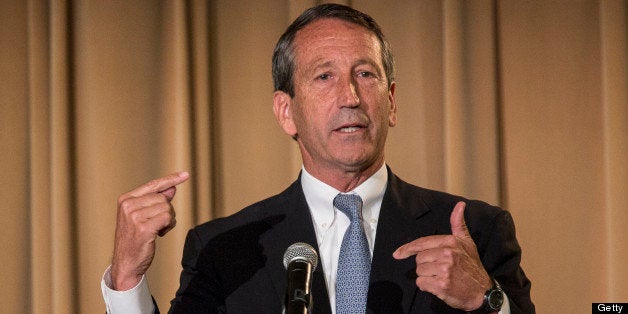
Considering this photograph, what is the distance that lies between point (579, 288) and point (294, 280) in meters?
2.31

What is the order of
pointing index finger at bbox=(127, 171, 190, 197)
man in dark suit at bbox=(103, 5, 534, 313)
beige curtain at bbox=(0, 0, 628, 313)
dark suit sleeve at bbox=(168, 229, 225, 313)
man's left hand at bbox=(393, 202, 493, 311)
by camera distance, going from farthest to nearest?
beige curtain at bbox=(0, 0, 628, 313)
dark suit sleeve at bbox=(168, 229, 225, 313)
man in dark suit at bbox=(103, 5, 534, 313)
pointing index finger at bbox=(127, 171, 190, 197)
man's left hand at bbox=(393, 202, 493, 311)

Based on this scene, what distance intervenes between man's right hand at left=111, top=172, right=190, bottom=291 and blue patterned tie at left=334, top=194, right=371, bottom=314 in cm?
49

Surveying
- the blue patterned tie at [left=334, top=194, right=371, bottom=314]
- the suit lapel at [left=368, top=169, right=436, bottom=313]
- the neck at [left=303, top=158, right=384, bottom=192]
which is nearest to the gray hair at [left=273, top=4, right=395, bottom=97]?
the neck at [left=303, top=158, right=384, bottom=192]

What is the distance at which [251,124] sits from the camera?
3.34 metres

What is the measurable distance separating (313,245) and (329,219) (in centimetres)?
12

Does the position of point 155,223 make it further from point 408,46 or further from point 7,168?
point 408,46

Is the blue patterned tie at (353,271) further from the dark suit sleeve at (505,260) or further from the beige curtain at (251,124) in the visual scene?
the beige curtain at (251,124)

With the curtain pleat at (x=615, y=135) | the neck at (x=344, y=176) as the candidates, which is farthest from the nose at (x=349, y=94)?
the curtain pleat at (x=615, y=135)

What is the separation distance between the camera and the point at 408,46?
11.3ft

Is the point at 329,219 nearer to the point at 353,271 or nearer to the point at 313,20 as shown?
the point at 353,271

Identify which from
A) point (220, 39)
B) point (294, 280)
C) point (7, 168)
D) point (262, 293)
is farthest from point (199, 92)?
A: point (294, 280)

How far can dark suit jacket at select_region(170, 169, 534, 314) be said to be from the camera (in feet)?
6.88

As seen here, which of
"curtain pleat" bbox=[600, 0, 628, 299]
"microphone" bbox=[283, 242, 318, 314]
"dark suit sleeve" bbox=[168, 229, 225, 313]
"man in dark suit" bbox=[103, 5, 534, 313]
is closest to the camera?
"microphone" bbox=[283, 242, 318, 314]

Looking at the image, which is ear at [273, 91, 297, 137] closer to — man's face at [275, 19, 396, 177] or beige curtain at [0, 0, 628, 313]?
man's face at [275, 19, 396, 177]
